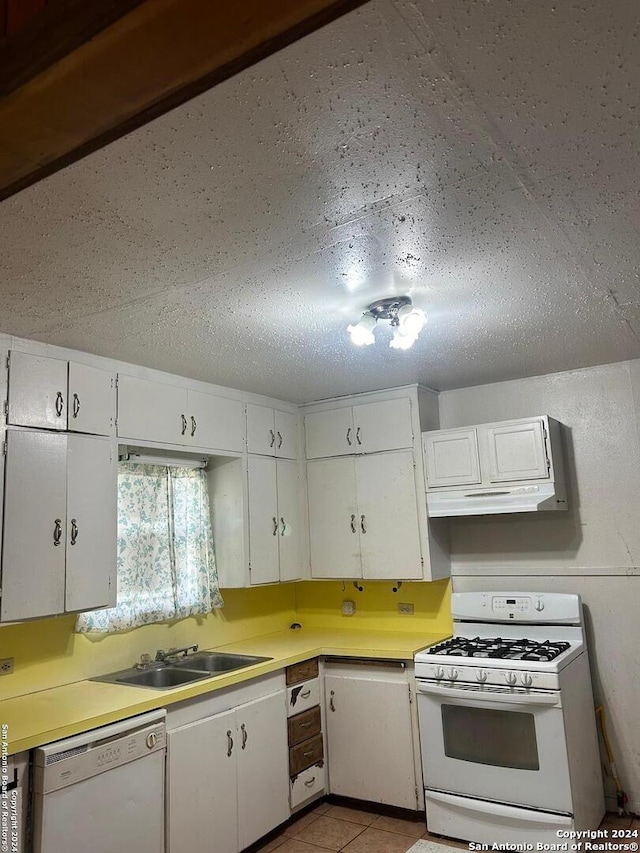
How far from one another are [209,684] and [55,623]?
803mm

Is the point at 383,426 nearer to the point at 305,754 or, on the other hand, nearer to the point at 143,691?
the point at 305,754

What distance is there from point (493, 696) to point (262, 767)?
1210 mm

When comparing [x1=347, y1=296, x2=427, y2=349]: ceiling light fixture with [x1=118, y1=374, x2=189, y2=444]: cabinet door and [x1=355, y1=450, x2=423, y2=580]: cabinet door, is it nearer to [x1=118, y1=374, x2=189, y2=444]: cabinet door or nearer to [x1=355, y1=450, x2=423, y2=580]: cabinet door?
[x1=118, y1=374, x2=189, y2=444]: cabinet door

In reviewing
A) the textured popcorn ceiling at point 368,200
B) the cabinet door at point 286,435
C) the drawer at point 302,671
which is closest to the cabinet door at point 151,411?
the textured popcorn ceiling at point 368,200

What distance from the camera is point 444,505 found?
3719mm

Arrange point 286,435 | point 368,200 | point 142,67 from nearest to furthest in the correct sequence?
point 142,67 < point 368,200 < point 286,435

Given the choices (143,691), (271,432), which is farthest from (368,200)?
(271,432)

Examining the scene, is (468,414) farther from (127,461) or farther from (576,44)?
(576,44)

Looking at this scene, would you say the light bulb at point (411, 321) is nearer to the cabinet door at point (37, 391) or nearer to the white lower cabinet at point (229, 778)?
the cabinet door at point (37, 391)

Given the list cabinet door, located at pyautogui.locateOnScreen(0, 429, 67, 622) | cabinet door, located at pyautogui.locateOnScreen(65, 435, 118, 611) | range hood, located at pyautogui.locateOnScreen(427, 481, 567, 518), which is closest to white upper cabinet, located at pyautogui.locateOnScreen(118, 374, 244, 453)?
cabinet door, located at pyautogui.locateOnScreen(65, 435, 118, 611)

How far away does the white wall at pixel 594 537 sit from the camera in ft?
11.2

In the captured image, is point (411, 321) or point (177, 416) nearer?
point (411, 321)

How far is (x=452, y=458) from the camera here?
3.74m

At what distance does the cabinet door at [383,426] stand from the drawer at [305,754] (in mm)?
1747
